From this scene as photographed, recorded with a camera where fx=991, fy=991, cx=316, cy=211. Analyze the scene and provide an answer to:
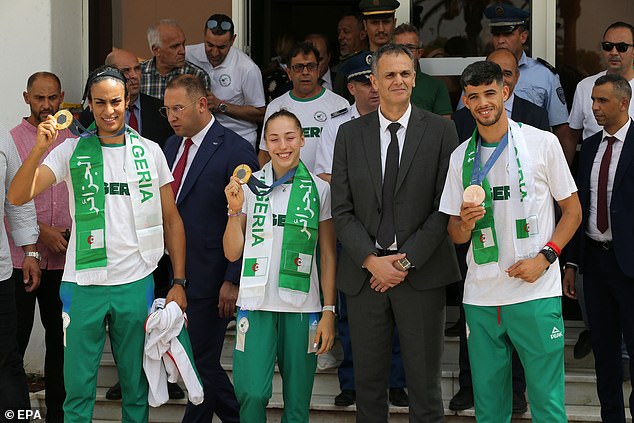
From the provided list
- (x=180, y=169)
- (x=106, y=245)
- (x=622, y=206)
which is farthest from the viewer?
(x=180, y=169)

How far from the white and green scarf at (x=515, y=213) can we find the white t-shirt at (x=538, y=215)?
0.02 m

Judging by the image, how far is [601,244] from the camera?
17.2 ft

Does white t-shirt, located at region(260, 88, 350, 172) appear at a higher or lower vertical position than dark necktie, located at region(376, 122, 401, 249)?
higher

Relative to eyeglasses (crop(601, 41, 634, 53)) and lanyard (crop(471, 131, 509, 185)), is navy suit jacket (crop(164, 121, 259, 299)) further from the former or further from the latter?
eyeglasses (crop(601, 41, 634, 53))

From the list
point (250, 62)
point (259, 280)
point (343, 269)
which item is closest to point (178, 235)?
point (259, 280)

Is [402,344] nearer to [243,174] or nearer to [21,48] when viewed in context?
[243,174]

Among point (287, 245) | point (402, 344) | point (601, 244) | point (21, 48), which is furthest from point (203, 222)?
point (21, 48)

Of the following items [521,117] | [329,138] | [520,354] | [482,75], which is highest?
[482,75]

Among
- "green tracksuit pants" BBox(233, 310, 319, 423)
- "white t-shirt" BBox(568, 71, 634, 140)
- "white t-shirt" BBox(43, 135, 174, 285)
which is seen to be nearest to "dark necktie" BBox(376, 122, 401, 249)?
"green tracksuit pants" BBox(233, 310, 319, 423)

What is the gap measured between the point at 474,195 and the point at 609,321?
1442mm

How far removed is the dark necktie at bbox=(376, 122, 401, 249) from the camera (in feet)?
15.4

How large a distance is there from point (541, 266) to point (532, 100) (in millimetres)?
2032

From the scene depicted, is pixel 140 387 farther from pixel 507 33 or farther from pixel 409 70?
pixel 507 33

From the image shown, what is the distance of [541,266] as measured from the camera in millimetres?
4371
